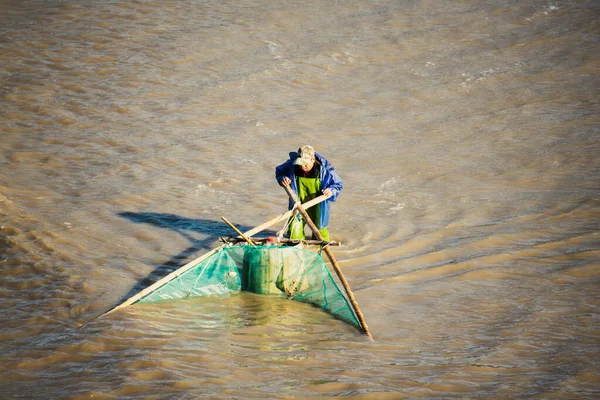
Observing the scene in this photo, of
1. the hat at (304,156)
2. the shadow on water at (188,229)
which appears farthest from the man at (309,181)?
the shadow on water at (188,229)

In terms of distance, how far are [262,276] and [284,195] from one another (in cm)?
284

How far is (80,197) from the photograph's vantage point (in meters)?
7.46

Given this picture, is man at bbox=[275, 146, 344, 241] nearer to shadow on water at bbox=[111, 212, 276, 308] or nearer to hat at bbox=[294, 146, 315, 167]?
hat at bbox=[294, 146, 315, 167]

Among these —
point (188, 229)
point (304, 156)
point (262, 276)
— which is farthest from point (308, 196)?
point (188, 229)

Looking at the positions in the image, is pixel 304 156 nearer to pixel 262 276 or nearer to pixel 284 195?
pixel 262 276

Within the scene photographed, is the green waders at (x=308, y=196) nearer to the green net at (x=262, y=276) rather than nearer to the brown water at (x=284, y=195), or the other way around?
the brown water at (x=284, y=195)

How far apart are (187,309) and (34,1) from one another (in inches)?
416

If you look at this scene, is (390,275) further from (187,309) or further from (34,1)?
(34,1)

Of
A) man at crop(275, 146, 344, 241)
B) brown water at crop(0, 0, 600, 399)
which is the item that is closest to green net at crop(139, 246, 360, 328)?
brown water at crop(0, 0, 600, 399)

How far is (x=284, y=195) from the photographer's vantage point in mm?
8047

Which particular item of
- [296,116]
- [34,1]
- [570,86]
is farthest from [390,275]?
[34,1]

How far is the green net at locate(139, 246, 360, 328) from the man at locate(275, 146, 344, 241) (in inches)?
29.0

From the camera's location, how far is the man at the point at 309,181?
5.94 meters

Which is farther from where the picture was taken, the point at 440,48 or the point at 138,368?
the point at 440,48
